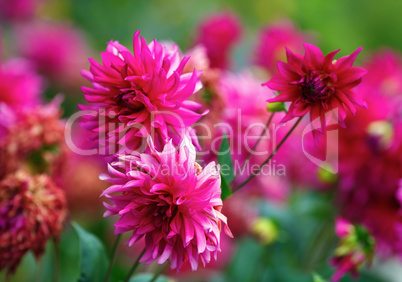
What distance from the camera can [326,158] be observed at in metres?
0.70

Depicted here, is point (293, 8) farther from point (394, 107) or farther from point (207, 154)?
point (207, 154)

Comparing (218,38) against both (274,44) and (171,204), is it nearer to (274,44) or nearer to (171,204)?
(274,44)

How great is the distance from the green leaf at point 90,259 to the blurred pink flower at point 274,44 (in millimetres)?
512

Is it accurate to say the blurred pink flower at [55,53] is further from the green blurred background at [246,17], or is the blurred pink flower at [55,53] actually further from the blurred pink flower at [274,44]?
the blurred pink flower at [274,44]

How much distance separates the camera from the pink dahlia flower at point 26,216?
501 millimetres

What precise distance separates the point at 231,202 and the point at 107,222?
227mm

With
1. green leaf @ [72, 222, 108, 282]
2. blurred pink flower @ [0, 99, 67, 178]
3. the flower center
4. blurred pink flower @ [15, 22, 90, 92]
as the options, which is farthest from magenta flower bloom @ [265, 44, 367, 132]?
blurred pink flower @ [15, 22, 90, 92]

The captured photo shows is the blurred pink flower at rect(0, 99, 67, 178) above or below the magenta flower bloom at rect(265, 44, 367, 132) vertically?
below

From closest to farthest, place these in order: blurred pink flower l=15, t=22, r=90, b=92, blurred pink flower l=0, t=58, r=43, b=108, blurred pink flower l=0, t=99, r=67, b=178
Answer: blurred pink flower l=0, t=99, r=67, b=178 < blurred pink flower l=0, t=58, r=43, b=108 < blurred pink flower l=15, t=22, r=90, b=92

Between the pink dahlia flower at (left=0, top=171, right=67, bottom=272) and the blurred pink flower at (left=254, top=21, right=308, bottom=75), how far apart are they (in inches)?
19.7

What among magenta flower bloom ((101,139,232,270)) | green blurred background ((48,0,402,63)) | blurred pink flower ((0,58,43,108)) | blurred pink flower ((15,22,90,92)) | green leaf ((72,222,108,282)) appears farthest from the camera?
green blurred background ((48,0,402,63))

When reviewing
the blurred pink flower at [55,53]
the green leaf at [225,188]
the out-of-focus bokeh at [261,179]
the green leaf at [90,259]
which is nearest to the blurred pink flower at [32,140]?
the out-of-focus bokeh at [261,179]

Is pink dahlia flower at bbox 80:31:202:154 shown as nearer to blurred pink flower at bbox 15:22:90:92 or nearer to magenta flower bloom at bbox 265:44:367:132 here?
magenta flower bloom at bbox 265:44:367:132

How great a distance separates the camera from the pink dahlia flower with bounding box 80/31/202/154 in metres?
0.40
